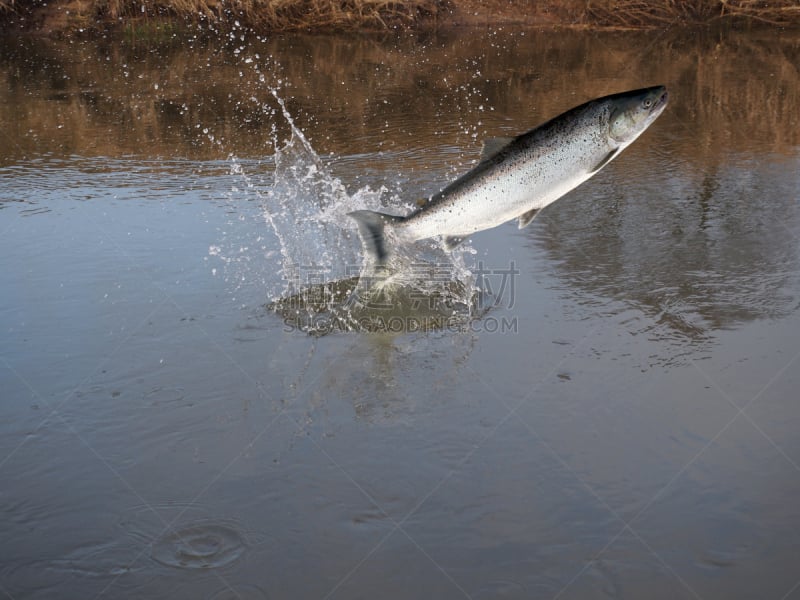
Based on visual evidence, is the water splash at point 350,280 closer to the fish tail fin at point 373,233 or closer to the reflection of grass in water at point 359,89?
the fish tail fin at point 373,233

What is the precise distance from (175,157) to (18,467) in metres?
5.04

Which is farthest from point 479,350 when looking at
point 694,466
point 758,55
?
point 758,55

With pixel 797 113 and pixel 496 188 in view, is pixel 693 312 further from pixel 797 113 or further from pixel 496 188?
pixel 797 113

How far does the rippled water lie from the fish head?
1109 mm

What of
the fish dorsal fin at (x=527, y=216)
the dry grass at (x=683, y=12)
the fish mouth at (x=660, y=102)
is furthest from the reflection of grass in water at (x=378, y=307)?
the dry grass at (x=683, y=12)

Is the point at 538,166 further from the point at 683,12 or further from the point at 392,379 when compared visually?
the point at 683,12

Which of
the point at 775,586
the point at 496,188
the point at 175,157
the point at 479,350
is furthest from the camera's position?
the point at 175,157

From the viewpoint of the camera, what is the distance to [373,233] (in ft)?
15.7

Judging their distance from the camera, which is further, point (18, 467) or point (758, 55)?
point (758, 55)

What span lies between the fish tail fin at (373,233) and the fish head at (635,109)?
122 centimetres

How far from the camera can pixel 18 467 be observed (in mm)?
3924

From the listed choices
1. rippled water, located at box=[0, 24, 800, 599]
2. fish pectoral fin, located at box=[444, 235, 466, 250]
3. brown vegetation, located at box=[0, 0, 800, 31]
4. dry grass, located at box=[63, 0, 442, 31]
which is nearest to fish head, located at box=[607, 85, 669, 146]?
fish pectoral fin, located at box=[444, 235, 466, 250]

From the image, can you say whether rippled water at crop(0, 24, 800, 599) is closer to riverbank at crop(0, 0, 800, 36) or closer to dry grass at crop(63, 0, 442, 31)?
riverbank at crop(0, 0, 800, 36)

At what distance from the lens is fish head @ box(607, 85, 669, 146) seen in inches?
156
